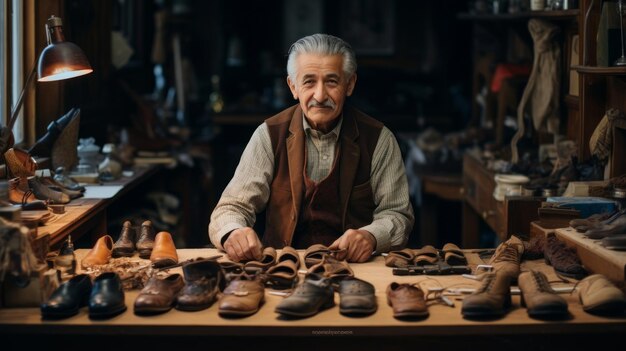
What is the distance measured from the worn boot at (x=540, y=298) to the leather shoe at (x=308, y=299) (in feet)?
2.27

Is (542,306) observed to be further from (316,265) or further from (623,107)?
(623,107)

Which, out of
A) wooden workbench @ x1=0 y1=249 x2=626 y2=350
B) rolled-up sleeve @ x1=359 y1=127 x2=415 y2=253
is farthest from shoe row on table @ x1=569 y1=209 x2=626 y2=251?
rolled-up sleeve @ x1=359 y1=127 x2=415 y2=253

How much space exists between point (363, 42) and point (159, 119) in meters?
6.06

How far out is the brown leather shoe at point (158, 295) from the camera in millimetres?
3621

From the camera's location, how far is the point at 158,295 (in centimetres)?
367

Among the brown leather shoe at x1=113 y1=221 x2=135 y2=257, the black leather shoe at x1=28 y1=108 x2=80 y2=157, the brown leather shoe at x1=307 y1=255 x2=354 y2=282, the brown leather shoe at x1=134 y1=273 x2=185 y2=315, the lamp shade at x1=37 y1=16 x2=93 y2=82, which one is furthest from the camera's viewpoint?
the black leather shoe at x1=28 y1=108 x2=80 y2=157

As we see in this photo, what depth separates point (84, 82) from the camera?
8.01 meters

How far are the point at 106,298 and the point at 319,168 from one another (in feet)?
5.51

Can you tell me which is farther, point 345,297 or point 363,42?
point 363,42

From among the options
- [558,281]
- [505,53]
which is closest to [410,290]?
[558,281]

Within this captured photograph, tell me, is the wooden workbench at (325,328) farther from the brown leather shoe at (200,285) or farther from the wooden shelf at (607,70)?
the wooden shelf at (607,70)

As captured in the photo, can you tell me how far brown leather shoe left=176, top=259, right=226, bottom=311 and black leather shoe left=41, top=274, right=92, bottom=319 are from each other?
35 centimetres

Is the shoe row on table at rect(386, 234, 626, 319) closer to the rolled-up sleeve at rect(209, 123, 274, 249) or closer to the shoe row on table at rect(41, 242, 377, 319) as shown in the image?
the shoe row on table at rect(41, 242, 377, 319)

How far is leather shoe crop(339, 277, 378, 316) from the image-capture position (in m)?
3.60
